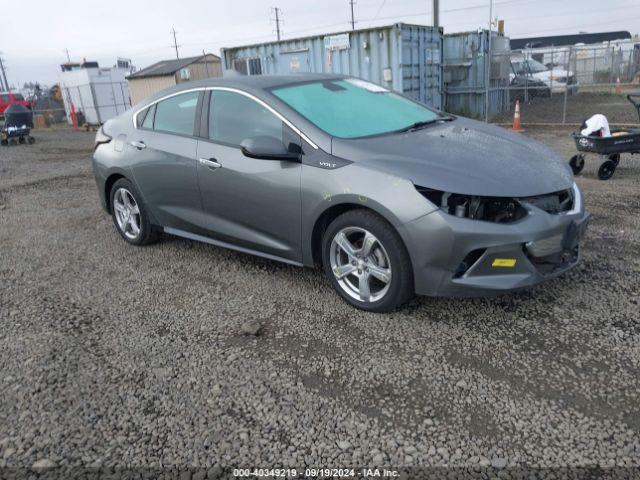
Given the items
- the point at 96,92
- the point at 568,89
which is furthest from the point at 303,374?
the point at 96,92

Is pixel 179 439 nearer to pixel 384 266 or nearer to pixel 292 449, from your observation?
pixel 292 449

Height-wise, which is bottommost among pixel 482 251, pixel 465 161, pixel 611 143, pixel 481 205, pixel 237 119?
pixel 611 143

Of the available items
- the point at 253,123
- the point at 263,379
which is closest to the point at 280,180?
the point at 253,123

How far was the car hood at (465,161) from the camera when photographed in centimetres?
328

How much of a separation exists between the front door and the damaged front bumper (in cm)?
99

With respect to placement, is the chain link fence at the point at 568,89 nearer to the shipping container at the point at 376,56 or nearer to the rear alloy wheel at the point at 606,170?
the shipping container at the point at 376,56

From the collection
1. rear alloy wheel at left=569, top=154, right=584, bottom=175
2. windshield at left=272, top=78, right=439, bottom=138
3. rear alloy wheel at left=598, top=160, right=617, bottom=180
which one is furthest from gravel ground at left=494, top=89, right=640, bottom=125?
windshield at left=272, top=78, right=439, bottom=138

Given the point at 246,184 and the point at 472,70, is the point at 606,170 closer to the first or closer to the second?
the point at 246,184

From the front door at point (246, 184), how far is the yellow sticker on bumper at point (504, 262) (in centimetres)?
137

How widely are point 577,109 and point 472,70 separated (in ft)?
11.8

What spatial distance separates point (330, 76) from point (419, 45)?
10.6 metres

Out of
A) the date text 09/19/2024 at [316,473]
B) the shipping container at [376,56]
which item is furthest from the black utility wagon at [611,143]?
the shipping container at [376,56]

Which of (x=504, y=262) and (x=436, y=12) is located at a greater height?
(x=436, y=12)

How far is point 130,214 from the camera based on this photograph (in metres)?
5.38
